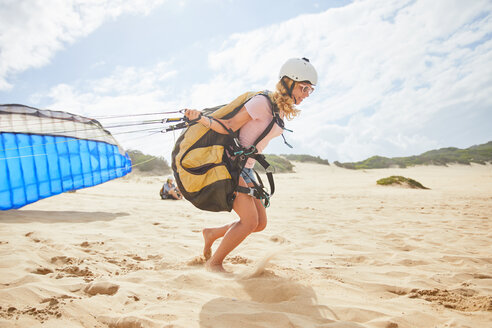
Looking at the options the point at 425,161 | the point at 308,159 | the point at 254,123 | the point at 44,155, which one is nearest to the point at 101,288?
the point at 254,123

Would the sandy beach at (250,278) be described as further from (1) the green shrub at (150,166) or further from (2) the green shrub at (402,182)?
(1) the green shrub at (150,166)

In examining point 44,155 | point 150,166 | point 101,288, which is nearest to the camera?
point 101,288

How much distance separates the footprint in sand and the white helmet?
90.5 inches

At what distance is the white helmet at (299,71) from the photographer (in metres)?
2.72

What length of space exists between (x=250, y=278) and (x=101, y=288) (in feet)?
3.85

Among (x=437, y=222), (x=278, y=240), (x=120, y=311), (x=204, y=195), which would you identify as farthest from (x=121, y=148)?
(x=437, y=222)

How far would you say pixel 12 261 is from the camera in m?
2.47

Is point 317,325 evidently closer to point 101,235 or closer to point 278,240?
point 278,240

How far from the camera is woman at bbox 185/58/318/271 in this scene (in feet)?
8.54

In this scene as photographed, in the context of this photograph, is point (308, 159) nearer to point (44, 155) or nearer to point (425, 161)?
point (425, 161)

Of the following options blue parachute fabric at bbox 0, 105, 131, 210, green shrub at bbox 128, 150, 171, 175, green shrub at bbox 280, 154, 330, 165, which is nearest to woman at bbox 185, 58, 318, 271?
blue parachute fabric at bbox 0, 105, 131, 210

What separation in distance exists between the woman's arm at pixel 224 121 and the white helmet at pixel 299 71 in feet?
1.78

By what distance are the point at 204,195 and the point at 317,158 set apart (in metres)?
28.7

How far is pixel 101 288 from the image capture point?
7.07 ft
